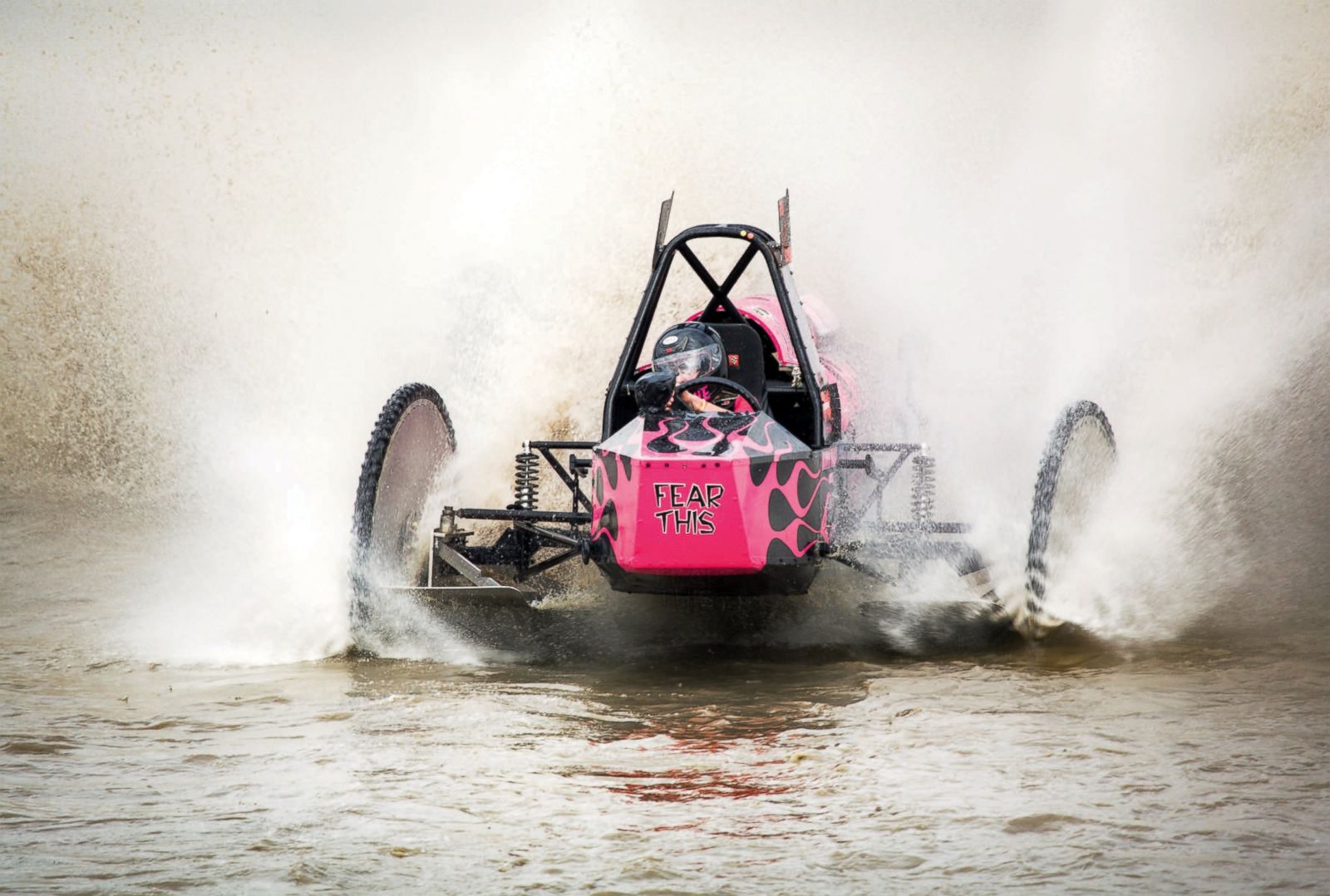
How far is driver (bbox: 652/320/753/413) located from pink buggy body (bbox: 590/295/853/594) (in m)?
0.49

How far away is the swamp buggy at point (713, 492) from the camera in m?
6.02

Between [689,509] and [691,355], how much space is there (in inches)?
51.9

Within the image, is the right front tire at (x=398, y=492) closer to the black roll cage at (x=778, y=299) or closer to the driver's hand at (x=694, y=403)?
the black roll cage at (x=778, y=299)

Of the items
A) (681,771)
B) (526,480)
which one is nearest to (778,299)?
(526,480)

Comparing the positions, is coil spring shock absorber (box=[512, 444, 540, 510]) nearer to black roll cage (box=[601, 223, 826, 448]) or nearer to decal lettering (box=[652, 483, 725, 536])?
black roll cage (box=[601, 223, 826, 448])

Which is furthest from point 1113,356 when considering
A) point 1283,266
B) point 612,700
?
point 612,700

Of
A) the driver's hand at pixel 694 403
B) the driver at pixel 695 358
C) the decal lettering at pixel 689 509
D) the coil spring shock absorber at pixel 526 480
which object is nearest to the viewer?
the decal lettering at pixel 689 509

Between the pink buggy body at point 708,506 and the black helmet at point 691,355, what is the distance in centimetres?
63

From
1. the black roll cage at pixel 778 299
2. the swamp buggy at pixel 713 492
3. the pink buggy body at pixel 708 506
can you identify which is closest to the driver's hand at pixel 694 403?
the swamp buggy at pixel 713 492

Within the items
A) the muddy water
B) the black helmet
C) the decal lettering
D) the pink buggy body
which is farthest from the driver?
the muddy water

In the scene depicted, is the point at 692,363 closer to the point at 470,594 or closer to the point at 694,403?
the point at 694,403

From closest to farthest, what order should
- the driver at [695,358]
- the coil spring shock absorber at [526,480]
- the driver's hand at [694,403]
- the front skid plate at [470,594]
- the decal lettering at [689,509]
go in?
the decal lettering at [689,509]
the front skid plate at [470,594]
the driver's hand at [694,403]
the driver at [695,358]
the coil spring shock absorber at [526,480]

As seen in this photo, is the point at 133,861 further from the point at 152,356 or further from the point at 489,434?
the point at 152,356

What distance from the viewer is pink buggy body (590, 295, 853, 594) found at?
19.6 ft
